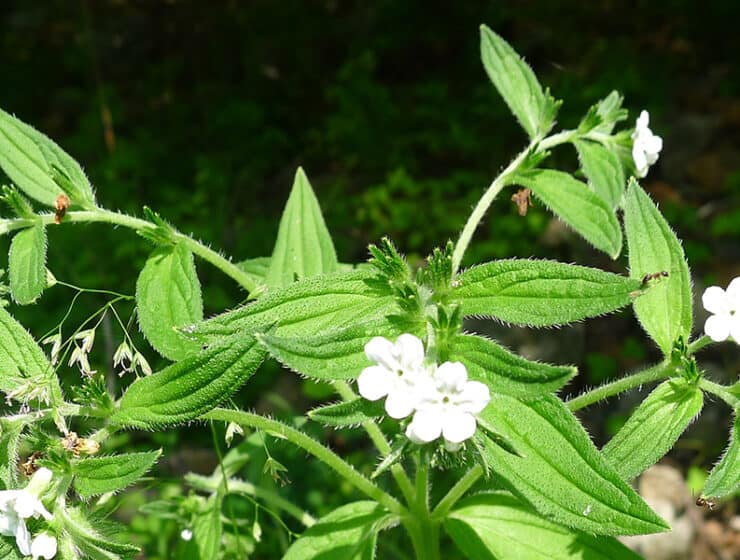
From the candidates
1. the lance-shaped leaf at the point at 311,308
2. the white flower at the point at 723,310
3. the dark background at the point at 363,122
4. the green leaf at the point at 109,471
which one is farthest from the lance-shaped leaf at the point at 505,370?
the dark background at the point at 363,122

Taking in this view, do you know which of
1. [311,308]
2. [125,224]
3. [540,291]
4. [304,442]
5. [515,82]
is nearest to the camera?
[540,291]

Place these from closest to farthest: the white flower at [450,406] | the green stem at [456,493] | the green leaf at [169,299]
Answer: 1. the white flower at [450,406]
2. the green leaf at [169,299]
3. the green stem at [456,493]

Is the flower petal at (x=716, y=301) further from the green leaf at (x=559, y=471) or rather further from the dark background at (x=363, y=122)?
the dark background at (x=363, y=122)

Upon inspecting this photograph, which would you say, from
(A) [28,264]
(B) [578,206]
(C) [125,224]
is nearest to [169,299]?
(C) [125,224]

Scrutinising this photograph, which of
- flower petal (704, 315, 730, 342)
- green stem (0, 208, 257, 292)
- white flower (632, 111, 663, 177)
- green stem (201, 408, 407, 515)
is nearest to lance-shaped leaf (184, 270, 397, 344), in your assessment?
green stem (201, 408, 407, 515)

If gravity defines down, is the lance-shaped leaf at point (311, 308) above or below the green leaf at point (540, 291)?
below

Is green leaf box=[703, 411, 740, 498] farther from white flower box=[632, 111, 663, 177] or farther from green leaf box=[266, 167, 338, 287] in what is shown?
green leaf box=[266, 167, 338, 287]

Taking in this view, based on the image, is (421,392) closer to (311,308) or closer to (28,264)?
(311,308)
